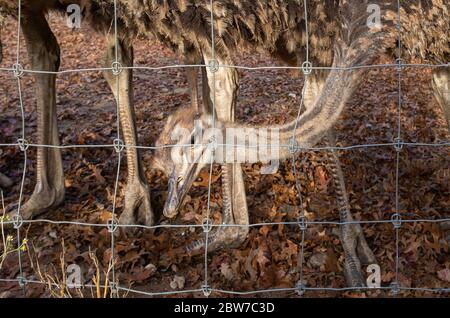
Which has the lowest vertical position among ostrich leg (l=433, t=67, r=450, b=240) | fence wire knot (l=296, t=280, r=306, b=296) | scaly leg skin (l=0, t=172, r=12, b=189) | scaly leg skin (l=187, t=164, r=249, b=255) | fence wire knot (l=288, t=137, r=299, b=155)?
fence wire knot (l=296, t=280, r=306, b=296)

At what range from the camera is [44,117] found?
507 cm

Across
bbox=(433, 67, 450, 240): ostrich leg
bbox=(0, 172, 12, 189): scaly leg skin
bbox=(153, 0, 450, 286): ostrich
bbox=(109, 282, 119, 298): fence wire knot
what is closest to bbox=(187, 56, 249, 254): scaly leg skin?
bbox=(153, 0, 450, 286): ostrich

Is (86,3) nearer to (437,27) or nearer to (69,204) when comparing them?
(69,204)

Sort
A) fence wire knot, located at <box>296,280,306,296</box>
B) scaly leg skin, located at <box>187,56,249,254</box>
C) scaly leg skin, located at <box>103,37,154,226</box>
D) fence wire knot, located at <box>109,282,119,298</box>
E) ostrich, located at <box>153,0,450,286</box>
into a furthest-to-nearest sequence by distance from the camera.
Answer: scaly leg skin, located at <box>103,37,154,226</box> < scaly leg skin, located at <box>187,56,249,254</box> < ostrich, located at <box>153,0,450,286</box> < fence wire knot, located at <box>296,280,306,296</box> < fence wire knot, located at <box>109,282,119,298</box>

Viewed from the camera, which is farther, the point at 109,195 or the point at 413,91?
the point at 413,91

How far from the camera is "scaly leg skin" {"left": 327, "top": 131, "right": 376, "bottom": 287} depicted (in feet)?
13.4

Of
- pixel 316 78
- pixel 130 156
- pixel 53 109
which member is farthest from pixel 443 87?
pixel 53 109

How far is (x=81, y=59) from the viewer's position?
10.9m

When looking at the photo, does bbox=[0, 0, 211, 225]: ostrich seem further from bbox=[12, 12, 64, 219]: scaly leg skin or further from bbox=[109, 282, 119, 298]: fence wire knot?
bbox=[109, 282, 119, 298]: fence wire knot

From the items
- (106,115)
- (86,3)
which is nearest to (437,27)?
(86,3)

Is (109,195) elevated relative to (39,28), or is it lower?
lower

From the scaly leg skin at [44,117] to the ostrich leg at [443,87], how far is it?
296 cm

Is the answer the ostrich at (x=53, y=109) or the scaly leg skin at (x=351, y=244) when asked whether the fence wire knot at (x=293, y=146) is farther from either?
the ostrich at (x=53, y=109)
